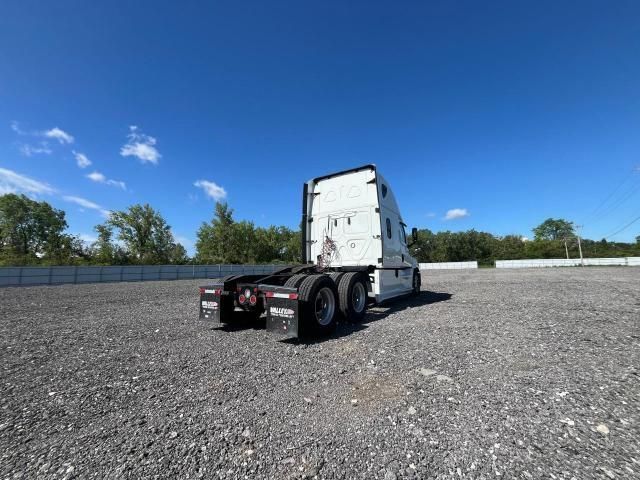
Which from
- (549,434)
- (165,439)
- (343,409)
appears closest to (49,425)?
(165,439)

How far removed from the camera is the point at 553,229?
101 meters

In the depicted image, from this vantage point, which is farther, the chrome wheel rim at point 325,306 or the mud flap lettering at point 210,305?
the mud flap lettering at point 210,305

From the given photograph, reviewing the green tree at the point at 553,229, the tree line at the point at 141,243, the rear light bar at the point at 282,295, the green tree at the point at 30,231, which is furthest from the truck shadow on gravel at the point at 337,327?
the green tree at the point at 553,229

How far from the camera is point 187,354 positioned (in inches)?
176

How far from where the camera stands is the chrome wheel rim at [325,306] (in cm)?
594

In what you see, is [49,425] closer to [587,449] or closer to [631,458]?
[587,449]

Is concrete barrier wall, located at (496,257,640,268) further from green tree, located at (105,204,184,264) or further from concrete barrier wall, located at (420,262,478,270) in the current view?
green tree, located at (105,204,184,264)

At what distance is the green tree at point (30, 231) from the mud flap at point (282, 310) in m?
56.6

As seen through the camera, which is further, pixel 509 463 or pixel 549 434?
pixel 549 434

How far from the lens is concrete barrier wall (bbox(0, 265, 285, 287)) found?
62.1 ft

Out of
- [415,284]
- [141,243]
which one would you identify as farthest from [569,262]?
[141,243]

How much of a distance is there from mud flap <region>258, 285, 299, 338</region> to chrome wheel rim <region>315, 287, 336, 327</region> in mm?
864

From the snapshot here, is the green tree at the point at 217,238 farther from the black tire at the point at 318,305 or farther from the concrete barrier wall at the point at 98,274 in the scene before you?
the black tire at the point at 318,305

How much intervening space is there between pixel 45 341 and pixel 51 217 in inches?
2723
